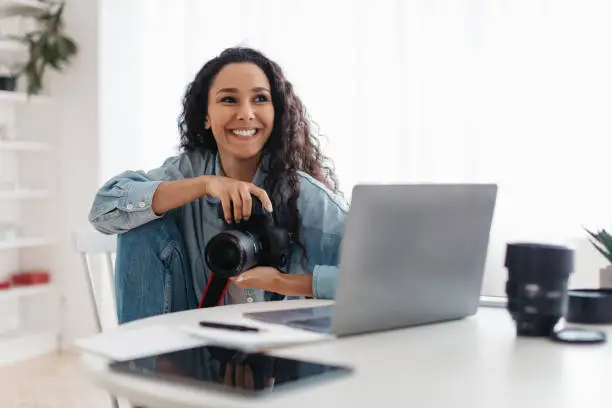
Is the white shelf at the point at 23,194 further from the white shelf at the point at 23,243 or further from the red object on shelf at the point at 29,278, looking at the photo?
the red object on shelf at the point at 29,278

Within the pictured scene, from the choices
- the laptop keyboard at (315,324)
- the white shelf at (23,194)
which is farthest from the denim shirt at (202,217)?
the white shelf at (23,194)

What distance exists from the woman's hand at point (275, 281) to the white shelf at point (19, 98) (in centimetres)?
257

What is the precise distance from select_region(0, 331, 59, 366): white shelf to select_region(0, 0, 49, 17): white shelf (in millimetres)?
1442

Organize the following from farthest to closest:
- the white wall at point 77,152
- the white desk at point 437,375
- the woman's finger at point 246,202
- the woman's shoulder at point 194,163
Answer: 1. the white wall at point 77,152
2. the woman's shoulder at point 194,163
3. the woman's finger at point 246,202
4. the white desk at point 437,375

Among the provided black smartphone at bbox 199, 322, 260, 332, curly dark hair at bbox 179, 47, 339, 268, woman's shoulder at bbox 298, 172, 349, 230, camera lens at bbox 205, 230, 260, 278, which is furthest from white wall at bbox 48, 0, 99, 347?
black smartphone at bbox 199, 322, 260, 332

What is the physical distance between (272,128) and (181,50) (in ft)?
6.85

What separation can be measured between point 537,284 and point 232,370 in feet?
1.47

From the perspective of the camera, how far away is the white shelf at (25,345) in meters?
3.78

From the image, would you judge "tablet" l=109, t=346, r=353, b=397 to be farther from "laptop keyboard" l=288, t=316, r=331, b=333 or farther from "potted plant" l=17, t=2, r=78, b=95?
"potted plant" l=17, t=2, r=78, b=95

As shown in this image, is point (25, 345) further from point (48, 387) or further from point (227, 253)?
point (227, 253)

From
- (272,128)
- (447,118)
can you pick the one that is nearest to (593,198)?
(447,118)

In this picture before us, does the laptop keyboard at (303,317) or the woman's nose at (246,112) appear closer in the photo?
the laptop keyboard at (303,317)

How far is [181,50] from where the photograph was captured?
12.9 ft

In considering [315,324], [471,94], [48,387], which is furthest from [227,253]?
[48,387]
